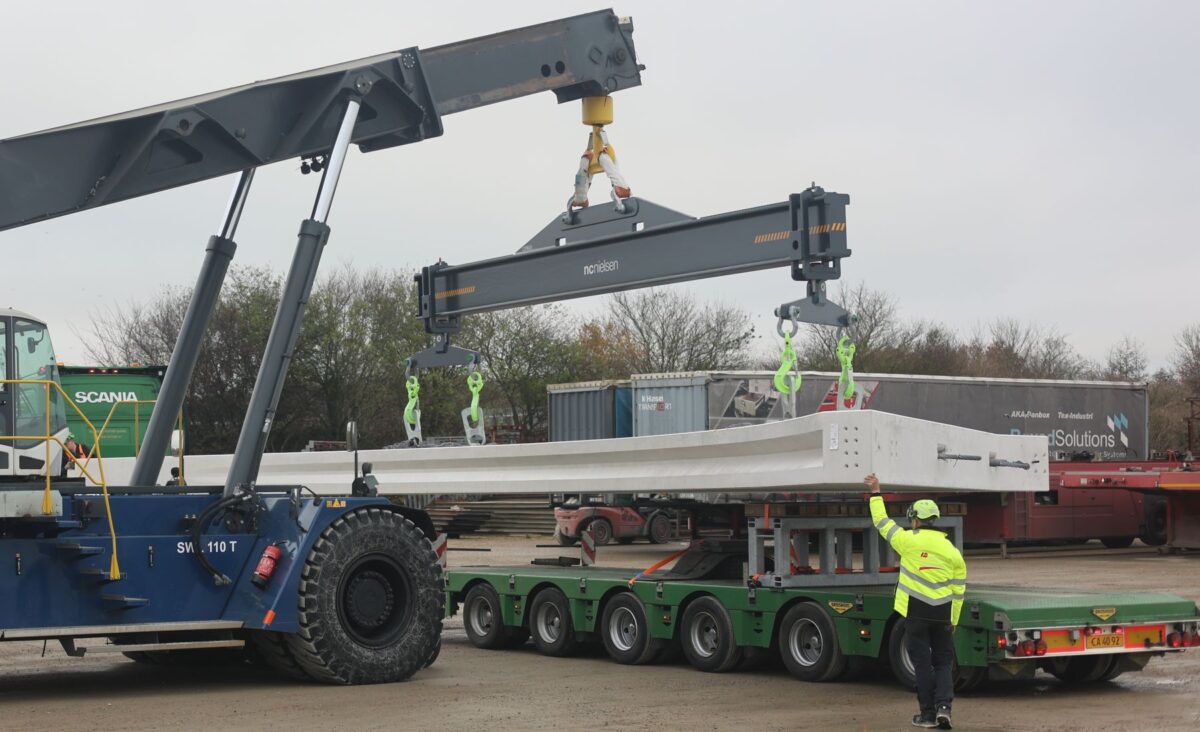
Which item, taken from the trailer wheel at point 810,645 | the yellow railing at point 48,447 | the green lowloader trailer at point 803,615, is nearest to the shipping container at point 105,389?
the green lowloader trailer at point 803,615

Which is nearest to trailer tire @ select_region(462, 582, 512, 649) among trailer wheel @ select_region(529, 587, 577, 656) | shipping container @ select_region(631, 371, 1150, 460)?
trailer wheel @ select_region(529, 587, 577, 656)

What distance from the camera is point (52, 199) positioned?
984cm

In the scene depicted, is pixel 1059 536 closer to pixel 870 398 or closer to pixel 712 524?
pixel 870 398

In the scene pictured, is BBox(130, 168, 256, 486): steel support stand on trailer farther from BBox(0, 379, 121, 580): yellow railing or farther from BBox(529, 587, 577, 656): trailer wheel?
BBox(529, 587, 577, 656): trailer wheel

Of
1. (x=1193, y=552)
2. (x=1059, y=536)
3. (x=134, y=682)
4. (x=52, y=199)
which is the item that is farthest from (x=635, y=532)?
(x=52, y=199)

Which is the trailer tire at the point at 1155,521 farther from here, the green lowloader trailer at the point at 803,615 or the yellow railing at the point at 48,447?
the yellow railing at the point at 48,447

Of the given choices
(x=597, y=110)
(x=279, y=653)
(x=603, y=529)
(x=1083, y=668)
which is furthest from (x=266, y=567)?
(x=603, y=529)

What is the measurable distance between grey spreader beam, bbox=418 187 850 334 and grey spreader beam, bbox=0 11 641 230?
4.79 ft

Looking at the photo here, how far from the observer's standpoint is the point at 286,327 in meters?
10.9

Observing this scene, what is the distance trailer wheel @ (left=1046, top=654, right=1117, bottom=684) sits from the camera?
10.9 metres

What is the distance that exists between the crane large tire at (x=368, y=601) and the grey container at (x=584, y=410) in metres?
18.8

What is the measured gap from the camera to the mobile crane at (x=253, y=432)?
10.0 m

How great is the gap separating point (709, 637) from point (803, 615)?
119cm

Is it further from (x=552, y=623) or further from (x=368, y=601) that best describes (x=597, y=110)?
(x=368, y=601)
